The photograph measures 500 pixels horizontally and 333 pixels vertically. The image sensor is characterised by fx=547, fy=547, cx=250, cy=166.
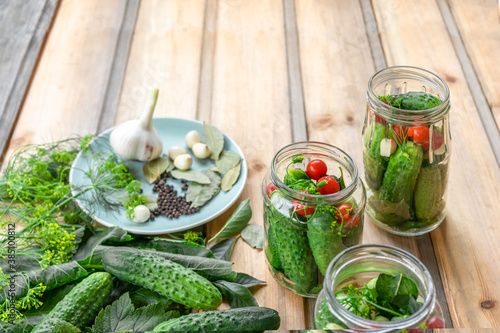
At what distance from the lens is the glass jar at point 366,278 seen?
0.61 meters

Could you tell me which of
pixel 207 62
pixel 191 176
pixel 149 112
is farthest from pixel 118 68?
pixel 191 176

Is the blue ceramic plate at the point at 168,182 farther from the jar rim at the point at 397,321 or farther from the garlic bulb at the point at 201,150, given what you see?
the jar rim at the point at 397,321

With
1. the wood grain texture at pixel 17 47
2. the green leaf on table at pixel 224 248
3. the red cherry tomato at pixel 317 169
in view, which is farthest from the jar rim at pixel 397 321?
the wood grain texture at pixel 17 47

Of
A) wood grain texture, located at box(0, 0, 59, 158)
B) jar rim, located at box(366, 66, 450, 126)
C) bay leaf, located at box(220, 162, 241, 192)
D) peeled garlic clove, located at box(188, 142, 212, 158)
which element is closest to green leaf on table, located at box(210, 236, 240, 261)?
bay leaf, located at box(220, 162, 241, 192)

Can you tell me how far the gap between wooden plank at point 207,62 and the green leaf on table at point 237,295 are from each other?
20.1 inches

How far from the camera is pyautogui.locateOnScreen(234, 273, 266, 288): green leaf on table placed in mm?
926

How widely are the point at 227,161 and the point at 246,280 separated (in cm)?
30

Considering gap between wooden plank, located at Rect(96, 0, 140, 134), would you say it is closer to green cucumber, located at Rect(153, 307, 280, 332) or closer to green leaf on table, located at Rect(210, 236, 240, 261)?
green leaf on table, located at Rect(210, 236, 240, 261)

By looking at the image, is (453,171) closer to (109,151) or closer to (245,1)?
(109,151)

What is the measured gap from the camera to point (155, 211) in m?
1.06

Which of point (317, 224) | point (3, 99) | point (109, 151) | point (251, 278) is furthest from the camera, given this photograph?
point (3, 99)

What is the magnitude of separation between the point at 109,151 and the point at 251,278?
47 centimetres

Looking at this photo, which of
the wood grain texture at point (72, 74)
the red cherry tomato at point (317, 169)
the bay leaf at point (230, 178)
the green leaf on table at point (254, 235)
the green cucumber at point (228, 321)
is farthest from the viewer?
the wood grain texture at point (72, 74)

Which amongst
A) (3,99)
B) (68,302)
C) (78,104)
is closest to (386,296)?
(68,302)
